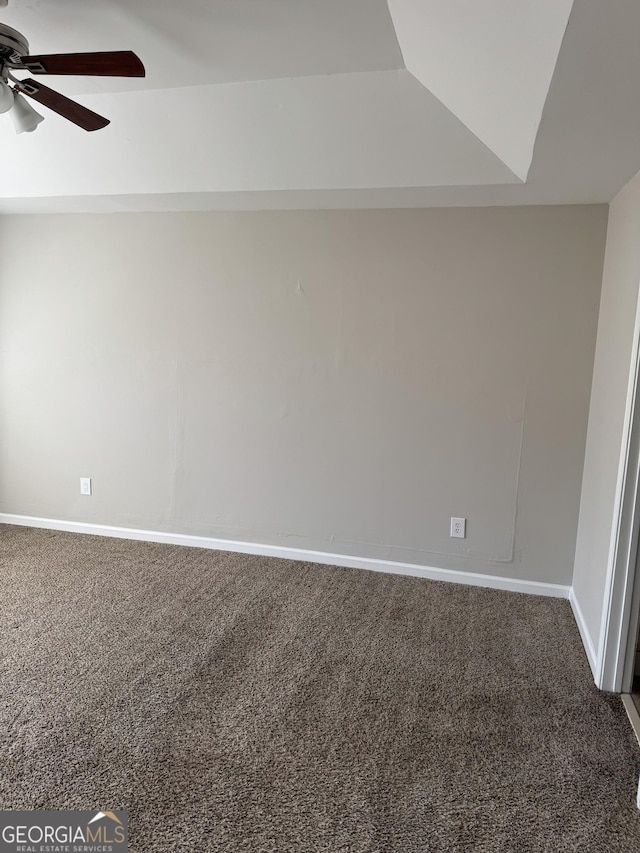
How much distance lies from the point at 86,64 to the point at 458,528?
2.84m

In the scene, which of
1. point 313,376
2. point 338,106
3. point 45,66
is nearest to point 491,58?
point 338,106

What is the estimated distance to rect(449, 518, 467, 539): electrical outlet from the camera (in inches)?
138

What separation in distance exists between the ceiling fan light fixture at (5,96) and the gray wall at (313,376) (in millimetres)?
1713

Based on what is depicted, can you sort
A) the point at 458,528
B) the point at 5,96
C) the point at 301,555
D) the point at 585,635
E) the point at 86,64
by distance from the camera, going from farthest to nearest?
the point at 301,555
the point at 458,528
the point at 585,635
the point at 5,96
the point at 86,64

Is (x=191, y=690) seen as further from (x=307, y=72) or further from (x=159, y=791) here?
(x=307, y=72)

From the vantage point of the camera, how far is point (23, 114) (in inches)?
85.2

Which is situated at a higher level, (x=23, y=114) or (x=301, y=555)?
(x=23, y=114)

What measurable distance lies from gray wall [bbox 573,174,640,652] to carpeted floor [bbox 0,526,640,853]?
341 mm

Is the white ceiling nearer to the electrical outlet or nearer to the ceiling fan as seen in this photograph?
the ceiling fan

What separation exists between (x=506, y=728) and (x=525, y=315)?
2.08 metres

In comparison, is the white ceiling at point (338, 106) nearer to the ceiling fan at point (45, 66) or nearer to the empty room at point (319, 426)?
the empty room at point (319, 426)

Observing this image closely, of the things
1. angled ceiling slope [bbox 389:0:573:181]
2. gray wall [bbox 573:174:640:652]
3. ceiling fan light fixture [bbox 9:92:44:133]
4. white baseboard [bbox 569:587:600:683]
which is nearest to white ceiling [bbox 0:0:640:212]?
angled ceiling slope [bbox 389:0:573:181]

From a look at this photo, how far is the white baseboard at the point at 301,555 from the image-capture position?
11.3 ft

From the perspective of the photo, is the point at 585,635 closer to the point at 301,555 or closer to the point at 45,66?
the point at 301,555
